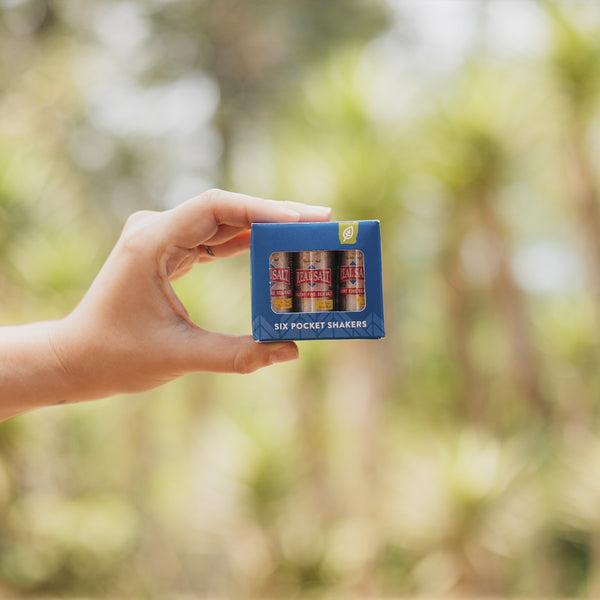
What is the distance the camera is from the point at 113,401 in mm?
7605

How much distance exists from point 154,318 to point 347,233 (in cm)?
57

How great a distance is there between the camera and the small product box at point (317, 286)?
1.58 metres

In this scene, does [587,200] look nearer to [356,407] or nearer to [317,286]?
[356,407]

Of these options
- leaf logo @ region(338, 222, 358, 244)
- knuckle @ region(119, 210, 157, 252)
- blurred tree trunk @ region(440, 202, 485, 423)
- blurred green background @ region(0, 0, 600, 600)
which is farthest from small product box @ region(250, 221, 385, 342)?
blurred tree trunk @ region(440, 202, 485, 423)

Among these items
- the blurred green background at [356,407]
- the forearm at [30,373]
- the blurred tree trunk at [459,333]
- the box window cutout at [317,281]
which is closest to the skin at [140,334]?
the forearm at [30,373]

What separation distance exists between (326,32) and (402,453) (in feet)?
25.3

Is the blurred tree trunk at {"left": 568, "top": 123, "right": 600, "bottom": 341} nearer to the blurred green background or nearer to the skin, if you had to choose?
the blurred green background

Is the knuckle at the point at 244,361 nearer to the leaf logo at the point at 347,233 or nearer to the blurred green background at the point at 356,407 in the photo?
the leaf logo at the point at 347,233

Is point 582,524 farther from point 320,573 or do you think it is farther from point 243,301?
point 243,301

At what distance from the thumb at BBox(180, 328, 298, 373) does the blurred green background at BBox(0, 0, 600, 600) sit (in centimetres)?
434

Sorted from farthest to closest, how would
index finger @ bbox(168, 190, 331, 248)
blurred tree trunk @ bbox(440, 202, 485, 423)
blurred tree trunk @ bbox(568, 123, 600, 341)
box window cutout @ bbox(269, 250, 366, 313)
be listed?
blurred tree trunk @ bbox(440, 202, 485, 423) < blurred tree trunk @ bbox(568, 123, 600, 341) < box window cutout @ bbox(269, 250, 366, 313) < index finger @ bbox(168, 190, 331, 248)

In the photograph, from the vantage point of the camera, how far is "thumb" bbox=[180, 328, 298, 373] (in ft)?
5.01

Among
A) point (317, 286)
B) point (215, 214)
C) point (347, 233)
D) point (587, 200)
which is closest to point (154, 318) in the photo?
point (215, 214)

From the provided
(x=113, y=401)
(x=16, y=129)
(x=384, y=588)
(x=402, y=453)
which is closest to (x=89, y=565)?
(x=113, y=401)
